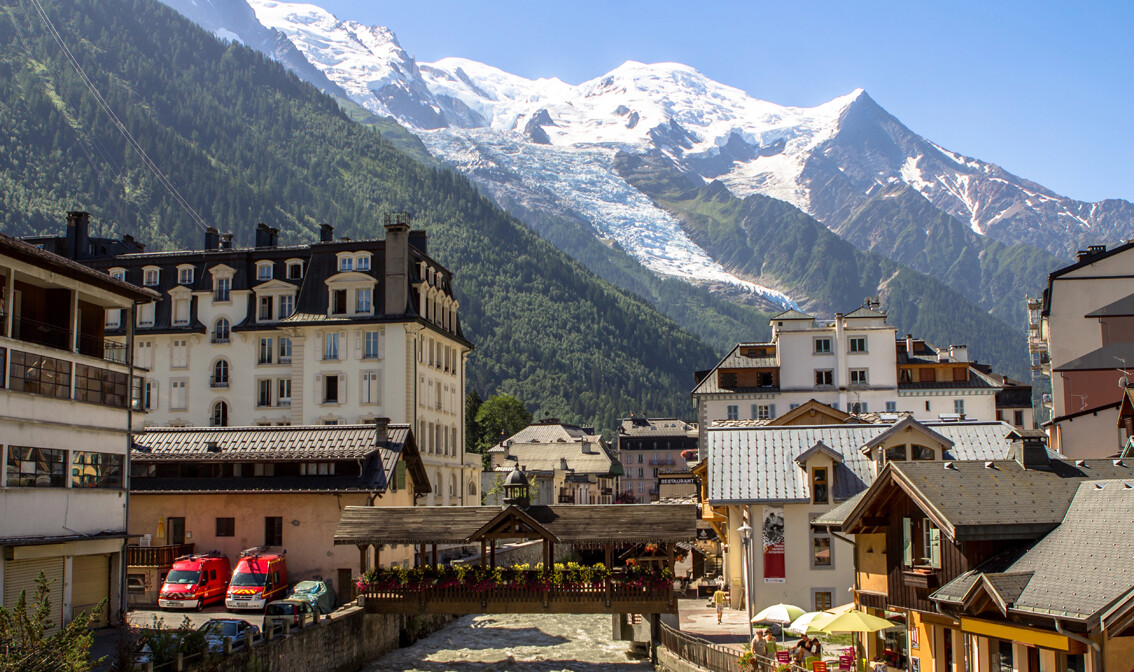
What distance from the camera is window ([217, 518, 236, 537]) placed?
52.8 m

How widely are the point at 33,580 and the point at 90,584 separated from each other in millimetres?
3201

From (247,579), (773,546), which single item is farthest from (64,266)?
(773,546)

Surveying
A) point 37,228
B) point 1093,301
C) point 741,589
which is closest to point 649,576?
point 741,589

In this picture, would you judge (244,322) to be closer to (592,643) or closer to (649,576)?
(592,643)

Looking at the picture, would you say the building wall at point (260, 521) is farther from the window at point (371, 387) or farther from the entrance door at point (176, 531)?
the window at point (371, 387)

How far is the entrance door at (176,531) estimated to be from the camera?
53.2 m

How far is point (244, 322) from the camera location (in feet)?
250

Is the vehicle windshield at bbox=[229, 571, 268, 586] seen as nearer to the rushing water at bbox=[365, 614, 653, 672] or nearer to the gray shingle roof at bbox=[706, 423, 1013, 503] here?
the rushing water at bbox=[365, 614, 653, 672]

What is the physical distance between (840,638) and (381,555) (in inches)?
923

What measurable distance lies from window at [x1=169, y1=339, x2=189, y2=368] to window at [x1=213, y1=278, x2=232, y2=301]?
381 centimetres

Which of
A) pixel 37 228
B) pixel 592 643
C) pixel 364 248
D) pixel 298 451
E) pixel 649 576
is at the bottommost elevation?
pixel 592 643

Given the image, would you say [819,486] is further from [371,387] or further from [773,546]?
[371,387]

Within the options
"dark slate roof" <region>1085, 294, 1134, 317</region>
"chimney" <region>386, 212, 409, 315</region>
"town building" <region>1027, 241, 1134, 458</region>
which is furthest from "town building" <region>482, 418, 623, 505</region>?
"dark slate roof" <region>1085, 294, 1134, 317</region>

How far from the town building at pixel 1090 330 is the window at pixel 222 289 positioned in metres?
52.4
